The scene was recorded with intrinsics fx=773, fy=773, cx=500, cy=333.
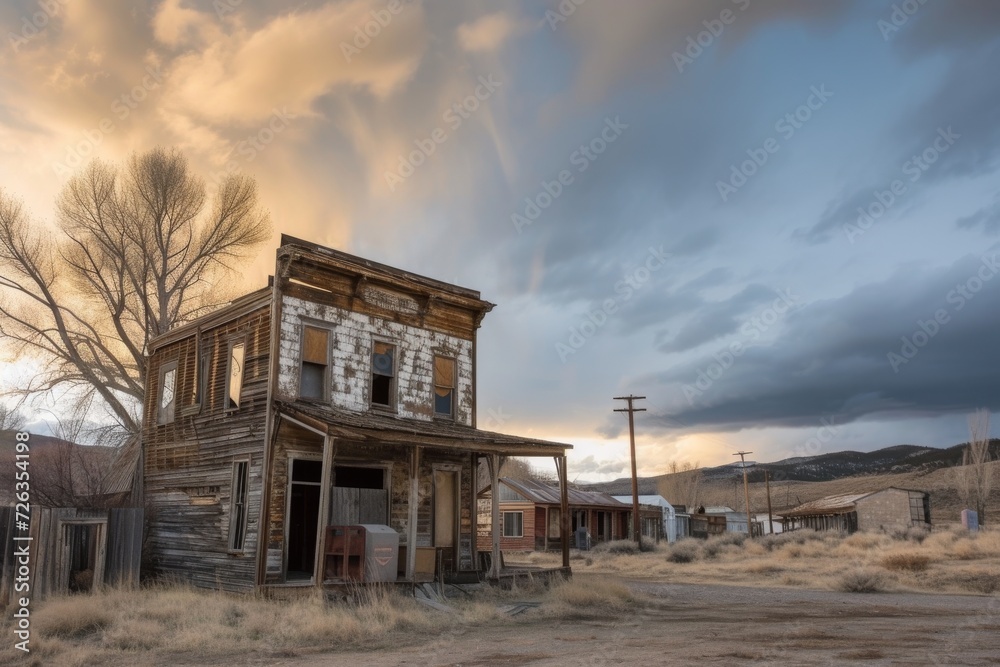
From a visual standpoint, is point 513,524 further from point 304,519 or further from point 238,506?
point 238,506

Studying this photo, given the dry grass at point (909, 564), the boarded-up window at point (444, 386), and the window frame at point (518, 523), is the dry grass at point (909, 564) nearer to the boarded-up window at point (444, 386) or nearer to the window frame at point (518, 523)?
the boarded-up window at point (444, 386)

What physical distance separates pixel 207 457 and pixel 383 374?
15.6 feet

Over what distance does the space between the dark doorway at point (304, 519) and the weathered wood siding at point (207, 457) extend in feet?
7.96

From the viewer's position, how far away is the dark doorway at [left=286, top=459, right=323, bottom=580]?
20.3m

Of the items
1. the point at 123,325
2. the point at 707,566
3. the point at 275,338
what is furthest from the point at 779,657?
the point at 123,325

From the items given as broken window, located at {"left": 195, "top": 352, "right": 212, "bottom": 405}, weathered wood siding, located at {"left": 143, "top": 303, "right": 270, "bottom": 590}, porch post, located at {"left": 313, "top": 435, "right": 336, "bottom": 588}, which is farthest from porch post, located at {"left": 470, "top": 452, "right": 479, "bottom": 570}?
broken window, located at {"left": 195, "top": 352, "right": 212, "bottom": 405}

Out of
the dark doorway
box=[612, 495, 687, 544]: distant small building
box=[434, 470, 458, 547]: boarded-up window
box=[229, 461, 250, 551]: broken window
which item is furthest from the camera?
box=[612, 495, 687, 544]: distant small building

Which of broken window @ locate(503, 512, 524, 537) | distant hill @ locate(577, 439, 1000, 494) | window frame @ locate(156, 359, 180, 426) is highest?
distant hill @ locate(577, 439, 1000, 494)

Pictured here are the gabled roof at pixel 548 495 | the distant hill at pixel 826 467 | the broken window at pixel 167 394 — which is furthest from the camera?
the distant hill at pixel 826 467

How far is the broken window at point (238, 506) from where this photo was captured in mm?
17094

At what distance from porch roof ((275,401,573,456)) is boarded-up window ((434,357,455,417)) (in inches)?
15.4

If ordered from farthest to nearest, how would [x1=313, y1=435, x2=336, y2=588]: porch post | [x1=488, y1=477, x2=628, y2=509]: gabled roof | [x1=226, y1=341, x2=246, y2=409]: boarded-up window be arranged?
[x1=488, y1=477, x2=628, y2=509]: gabled roof
[x1=226, y1=341, x2=246, y2=409]: boarded-up window
[x1=313, y1=435, x2=336, y2=588]: porch post

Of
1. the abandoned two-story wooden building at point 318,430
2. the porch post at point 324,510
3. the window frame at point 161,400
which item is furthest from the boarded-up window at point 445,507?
the window frame at point 161,400

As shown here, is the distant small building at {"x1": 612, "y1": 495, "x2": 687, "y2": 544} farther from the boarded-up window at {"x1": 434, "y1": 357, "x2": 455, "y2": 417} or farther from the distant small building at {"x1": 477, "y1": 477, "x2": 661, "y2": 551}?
the boarded-up window at {"x1": 434, "y1": 357, "x2": 455, "y2": 417}
